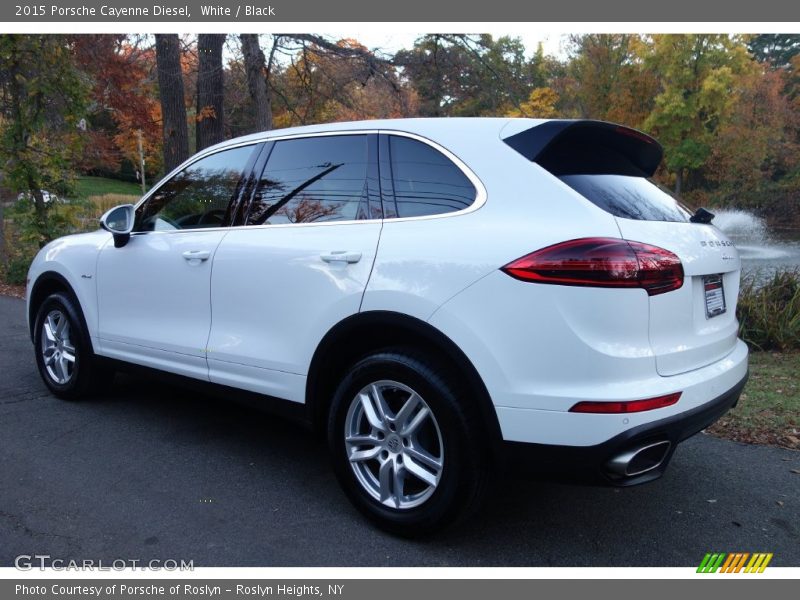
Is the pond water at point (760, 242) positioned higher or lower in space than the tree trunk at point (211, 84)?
lower

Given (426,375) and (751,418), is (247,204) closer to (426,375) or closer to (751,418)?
(426,375)

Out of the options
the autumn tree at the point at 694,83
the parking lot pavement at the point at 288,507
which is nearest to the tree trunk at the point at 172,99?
the parking lot pavement at the point at 288,507

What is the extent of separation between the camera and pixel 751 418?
4.73 metres

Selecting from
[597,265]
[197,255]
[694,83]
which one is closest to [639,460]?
[597,265]

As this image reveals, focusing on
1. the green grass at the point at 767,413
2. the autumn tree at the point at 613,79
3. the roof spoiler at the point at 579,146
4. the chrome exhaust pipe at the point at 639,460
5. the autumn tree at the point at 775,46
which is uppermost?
the autumn tree at the point at 775,46

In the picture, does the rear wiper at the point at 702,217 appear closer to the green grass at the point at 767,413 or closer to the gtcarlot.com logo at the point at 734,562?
the gtcarlot.com logo at the point at 734,562

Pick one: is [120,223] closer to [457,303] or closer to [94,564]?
[94,564]

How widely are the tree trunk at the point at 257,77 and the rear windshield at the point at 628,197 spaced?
9217 mm

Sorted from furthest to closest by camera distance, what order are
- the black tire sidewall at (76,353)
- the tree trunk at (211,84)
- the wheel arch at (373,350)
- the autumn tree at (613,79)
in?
the autumn tree at (613,79), the tree trunk at (211,84), the black tire sidewall at (76,353), the wheel arch at (373,350)

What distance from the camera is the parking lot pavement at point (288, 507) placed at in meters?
2.93

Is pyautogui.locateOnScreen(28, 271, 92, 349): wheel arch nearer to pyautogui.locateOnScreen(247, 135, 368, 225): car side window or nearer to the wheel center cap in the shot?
pyautogui.locateOnScreen(247, 135, 368, 225): car side window

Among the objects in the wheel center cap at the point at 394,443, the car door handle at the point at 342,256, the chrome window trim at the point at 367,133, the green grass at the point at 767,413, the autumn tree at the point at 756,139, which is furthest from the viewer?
the autumn tree at the point at 756,139

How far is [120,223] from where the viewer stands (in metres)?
4.51

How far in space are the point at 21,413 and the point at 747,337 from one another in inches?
280
